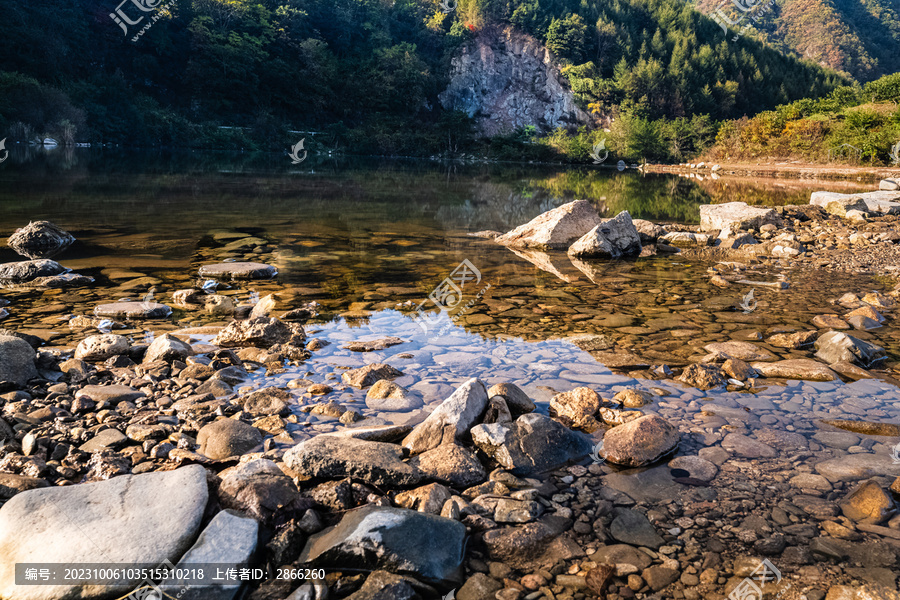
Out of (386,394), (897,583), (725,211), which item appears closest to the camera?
(897,583)

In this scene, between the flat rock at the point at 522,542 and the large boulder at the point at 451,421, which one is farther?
the large boulder at the point at 451,421

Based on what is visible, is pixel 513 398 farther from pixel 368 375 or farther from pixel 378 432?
pixel 368 375

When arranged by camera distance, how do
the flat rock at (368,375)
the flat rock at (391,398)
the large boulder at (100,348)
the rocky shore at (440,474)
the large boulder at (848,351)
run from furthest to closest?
the large boulder at (848,351)
the large boulder at (100,348)
the flat rock at (368,375)
the flat rock at (391,398)
the rocky shore at (440,474)

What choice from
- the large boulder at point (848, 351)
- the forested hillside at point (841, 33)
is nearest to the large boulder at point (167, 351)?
the large boulder at point (848, 351)

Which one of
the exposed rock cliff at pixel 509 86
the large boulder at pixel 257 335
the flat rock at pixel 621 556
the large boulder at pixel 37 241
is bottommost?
the flat rock at pixel 621 556

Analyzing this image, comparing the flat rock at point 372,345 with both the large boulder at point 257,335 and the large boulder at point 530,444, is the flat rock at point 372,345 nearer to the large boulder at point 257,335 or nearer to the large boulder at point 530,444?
the large boulder at point 257,335

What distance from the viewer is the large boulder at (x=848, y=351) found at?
166 inches

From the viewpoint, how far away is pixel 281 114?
5516cm

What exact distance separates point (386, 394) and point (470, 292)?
2.94 metres

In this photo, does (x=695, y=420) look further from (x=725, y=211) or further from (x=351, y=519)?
(x=725, y=211)

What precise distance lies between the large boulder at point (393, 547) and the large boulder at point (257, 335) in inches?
94.9

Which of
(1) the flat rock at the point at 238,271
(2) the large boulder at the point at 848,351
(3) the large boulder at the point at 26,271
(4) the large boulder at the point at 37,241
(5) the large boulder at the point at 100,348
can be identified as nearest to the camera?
(5) the large boulder at the point at 100,348

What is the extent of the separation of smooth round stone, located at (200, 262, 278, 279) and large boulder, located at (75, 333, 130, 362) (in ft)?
8.31

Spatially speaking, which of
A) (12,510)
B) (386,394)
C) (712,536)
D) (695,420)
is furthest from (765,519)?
(12,510)
